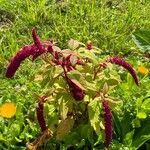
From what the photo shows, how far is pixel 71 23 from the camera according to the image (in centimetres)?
475

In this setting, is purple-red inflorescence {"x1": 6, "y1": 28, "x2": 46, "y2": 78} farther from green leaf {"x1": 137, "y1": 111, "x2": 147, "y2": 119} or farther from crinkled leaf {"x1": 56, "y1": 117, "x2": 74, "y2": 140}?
green leaf {"x1": 137, "y1": 111, "x2": 147, "y2": 119}

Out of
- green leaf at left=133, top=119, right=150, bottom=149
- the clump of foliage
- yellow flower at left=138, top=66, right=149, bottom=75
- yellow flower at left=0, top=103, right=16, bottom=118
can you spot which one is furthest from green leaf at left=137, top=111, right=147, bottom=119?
yellow flower at left=0, top=103, right=16, bottom=118

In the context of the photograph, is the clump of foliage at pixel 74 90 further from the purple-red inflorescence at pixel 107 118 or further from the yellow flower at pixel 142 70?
the yellow flower at pixel 142 70

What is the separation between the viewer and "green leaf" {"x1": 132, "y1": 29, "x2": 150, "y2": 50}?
4055mm

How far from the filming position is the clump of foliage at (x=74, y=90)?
8.23 feet

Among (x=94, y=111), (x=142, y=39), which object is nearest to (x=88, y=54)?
(x=94, y=111)

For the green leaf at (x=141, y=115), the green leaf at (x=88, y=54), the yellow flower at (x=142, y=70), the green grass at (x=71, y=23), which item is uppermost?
the green leaf at (x=88, y=54)

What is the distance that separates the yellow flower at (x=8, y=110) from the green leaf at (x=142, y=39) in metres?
1.35

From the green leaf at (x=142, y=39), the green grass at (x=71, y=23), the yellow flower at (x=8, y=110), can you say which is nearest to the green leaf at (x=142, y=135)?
the yellow flower at (x=8, y=110)

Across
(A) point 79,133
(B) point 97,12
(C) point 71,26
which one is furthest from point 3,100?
(B) point 97,12

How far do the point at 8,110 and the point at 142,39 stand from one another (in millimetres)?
1446

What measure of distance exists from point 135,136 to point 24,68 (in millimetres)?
1344

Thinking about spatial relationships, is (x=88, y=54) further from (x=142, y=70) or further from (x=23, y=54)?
(x=142, y=70)

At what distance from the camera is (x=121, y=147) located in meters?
2.94
